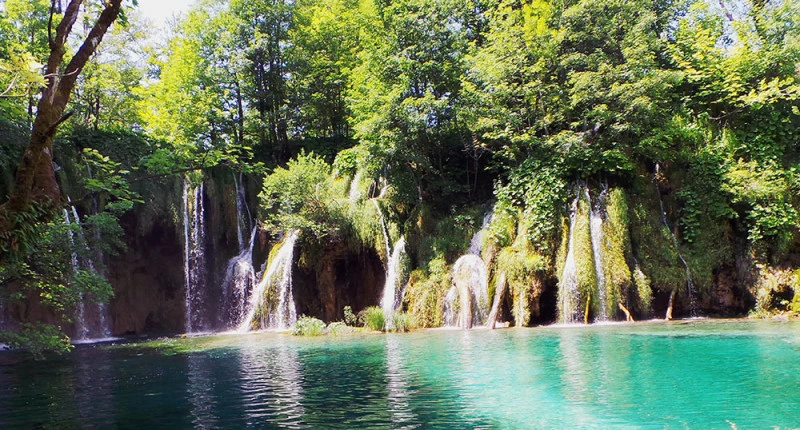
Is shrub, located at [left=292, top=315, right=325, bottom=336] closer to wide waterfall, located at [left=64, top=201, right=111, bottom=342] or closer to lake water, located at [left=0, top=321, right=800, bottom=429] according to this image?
lake water, located at [left=0, top=321, right=800, bottom=429]

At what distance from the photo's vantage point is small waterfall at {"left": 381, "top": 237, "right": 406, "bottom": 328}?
18.9 metres

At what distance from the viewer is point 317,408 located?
688 centimetres

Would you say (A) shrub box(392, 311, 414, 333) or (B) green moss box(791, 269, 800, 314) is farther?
(A) shrub box(392, 311, 414, 333)

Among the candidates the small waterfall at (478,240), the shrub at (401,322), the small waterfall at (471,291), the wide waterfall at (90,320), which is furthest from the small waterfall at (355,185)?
the wide waterfall at (90,320)

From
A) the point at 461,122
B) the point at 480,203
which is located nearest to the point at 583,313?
the point at 480,203

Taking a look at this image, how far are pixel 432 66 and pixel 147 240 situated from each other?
44.9 ft

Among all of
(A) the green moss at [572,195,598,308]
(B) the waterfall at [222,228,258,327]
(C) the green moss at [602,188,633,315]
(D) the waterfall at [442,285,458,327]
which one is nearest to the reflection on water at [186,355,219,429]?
(D) the waterfall at [442,285,458,327]

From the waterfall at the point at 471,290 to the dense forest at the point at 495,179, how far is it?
172 mm

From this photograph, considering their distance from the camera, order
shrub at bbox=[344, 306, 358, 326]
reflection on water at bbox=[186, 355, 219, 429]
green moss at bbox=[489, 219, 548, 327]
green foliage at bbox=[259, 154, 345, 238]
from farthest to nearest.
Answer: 1. green foliage at bbox=[259, 154, 345, 238]
2. shrub at bbox=[344, 306, 358, 326]
3. green moss at bbox=[489, 219, 548, 327]
4. reflection on water at bbox=[186, 355, 219, 429]

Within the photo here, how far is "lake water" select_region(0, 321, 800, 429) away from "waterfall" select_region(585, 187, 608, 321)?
123 inches

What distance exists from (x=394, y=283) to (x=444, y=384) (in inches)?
441

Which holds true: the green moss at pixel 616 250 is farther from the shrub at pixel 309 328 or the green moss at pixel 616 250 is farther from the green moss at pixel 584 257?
the shrub at pixel 309 328

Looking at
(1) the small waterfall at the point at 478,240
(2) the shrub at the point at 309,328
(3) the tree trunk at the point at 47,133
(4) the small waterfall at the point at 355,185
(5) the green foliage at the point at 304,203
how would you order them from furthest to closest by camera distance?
(4) the small waterfall at the point at 355,185
(5) the green foliage at the point at 304,203
(1) the small waterfall at the point at 478,240
(2) the shrub at the point at 309,328
(3) the tree trunk at the point at 47,133

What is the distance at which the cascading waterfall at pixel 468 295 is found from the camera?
17312mm
